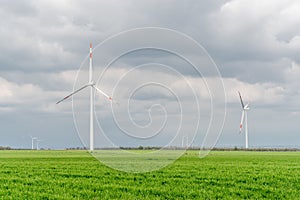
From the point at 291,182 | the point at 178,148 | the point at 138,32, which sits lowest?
the point at 291,182

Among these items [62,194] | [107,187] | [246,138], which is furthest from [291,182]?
[246,138]

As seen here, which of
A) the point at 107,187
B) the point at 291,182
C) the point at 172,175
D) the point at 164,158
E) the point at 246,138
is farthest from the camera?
the point at 246,138

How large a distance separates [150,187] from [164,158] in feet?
24.5

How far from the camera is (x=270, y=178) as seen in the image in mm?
24750

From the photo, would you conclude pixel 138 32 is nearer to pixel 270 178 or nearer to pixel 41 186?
pixel 41 186

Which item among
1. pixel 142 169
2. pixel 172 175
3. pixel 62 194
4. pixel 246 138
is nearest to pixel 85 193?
pixel 62 194

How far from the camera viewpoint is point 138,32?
23688mm

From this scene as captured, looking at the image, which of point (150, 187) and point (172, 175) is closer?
point (150, 187)

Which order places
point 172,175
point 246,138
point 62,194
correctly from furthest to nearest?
point 246,138
point 172,175
point 62,194

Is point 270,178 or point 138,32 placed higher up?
point 138,32

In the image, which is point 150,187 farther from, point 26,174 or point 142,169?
point 26,174

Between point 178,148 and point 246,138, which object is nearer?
point 178,148

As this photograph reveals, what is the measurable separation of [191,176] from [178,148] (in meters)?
1.80

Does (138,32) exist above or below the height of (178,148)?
above
